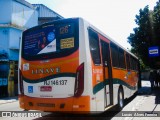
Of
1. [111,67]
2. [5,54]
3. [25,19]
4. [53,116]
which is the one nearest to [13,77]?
[5,54]

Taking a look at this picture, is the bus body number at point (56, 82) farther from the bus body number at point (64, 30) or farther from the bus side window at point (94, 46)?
the bus body number at point (64, 30)

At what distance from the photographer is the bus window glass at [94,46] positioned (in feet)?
22.0

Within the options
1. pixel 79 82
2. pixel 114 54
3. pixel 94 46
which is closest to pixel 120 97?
pixel 114 54

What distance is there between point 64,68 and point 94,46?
47.7 inches

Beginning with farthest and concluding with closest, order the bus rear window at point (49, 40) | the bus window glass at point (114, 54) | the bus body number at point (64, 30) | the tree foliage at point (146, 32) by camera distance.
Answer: the tree foliage at point (146, 32) → the bus window glass at point (114, 54) → the bus body number at point (64, 30) → the bus rear window at point (49, 40)

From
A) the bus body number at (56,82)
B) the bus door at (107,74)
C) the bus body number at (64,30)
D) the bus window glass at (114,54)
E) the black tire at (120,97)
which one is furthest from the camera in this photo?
the black tire at (120,97)

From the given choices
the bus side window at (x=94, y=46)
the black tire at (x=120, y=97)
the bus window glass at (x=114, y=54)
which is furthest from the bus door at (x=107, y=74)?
the black tire at (x=120, y=97)

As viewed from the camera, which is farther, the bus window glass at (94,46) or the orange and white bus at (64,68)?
the bus window glass at (94,46)

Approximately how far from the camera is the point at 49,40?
695 centimetres

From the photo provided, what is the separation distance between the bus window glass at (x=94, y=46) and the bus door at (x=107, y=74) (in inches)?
21.3

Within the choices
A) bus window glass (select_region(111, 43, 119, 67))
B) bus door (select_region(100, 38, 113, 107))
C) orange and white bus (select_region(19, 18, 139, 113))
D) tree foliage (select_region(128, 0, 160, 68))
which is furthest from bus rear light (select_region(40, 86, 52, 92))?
tree foliage (select_region(128, 0, 160, 68))

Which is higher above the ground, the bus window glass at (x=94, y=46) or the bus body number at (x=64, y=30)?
the bus body number at (x=64, y=30)

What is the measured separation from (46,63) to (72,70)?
98cm

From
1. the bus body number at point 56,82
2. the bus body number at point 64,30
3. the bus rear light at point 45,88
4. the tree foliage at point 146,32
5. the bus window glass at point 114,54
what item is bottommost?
the bus rear light at point 45,88
